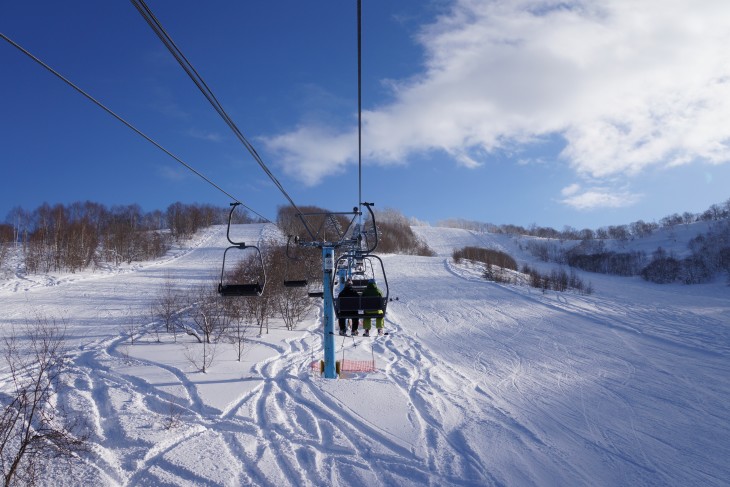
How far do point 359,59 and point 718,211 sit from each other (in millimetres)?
155477

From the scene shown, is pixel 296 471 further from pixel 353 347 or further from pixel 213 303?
pixel 213 303

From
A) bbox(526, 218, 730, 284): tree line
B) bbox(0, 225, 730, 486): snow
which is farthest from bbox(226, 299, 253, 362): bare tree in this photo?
bbox(526, 218, 730, 284): tree line

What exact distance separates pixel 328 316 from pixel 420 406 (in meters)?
3.70

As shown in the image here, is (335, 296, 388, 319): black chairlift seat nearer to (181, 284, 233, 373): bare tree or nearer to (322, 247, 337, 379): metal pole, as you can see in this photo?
(322, 247, 337, 379): metal pole

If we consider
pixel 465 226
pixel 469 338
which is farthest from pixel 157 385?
pixel 465 226

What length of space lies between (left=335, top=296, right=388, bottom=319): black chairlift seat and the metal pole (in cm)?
280

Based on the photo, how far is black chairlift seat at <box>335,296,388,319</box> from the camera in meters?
8.52

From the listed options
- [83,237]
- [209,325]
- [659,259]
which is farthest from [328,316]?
[659,259]

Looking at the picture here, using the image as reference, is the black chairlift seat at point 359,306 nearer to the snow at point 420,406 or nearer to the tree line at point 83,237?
the snow at point 420,406

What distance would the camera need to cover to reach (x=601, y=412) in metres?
10.6

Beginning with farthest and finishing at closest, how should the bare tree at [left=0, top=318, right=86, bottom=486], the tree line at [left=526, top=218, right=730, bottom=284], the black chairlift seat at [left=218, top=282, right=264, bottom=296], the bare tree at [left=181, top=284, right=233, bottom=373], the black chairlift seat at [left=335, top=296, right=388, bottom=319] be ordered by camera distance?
the tree line at [left=526, top=218, right=730, bottom=284], the bare tree at [left=181, top=284, right=233, bottom=373], the black chairlift seat at [left=335, top=296, right=388, bottom=319], the black chairlift seat at [left=218, top=282, right=264, bottom=296], the bare tree at [left=0, top=318, right=86, bottom=486]

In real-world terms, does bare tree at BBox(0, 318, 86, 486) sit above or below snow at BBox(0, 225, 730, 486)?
above

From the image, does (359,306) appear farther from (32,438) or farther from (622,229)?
(622,229)

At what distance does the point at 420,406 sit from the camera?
1062cm
